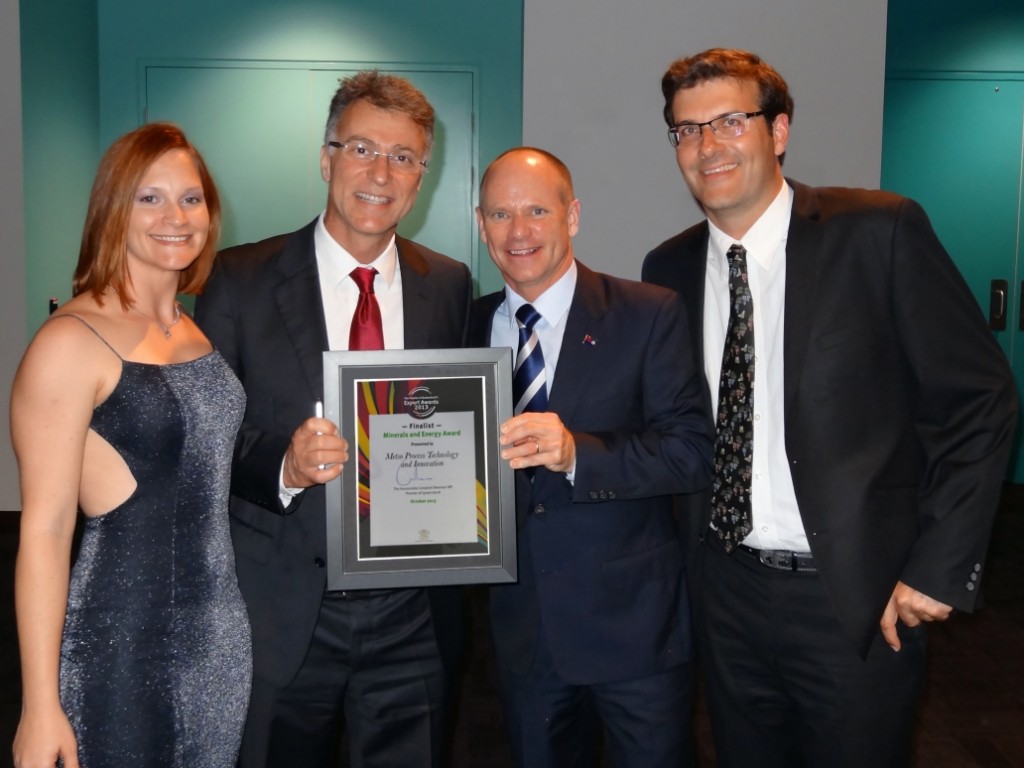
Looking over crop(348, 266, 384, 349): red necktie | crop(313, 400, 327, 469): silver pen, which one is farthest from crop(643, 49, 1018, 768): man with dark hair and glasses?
crop(313, 400, 327, 469): silver pen

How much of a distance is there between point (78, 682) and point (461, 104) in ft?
20.2

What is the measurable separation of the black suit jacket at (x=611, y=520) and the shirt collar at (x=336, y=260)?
469 millimetres

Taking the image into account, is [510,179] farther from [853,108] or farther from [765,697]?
[853,108]

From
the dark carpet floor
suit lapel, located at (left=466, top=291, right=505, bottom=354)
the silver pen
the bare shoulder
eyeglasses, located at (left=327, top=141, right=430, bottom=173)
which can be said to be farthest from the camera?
the dark carpet floor

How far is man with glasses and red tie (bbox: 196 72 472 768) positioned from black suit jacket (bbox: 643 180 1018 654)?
0.87 meters

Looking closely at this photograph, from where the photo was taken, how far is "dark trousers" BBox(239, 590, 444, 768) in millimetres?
2207

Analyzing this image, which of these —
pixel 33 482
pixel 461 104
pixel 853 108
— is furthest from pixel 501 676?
pixel 461 104

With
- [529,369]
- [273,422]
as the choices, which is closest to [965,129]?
[529,369]

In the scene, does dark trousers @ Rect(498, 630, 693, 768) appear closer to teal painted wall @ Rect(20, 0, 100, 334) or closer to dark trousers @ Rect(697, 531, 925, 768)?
dark trousers @ Rect(697, 531, 925, 768)

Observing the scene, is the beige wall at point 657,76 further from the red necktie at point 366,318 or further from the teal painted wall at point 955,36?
the red necktie at point 366,318

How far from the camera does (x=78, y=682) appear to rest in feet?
6.23

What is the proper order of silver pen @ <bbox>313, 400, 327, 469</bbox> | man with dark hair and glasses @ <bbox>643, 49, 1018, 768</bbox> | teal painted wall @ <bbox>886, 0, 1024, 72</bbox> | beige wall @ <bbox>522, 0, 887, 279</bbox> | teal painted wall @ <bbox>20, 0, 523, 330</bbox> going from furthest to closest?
teal painted wall @ <bbox>886, 0, 1024, 72</bbox> < teal painted wall @ <bbox>20, 0, 523, 330</bbox> < beige wall @ <bbox>522, 0, 887, 279</bbox> < man with dark hair and glasses @ <bbox>643, 49, 1018, 768</bbox> < silver pen @ <bbox>313, 400, 327, 469</bbox>

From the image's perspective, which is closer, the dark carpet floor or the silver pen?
the silver pen

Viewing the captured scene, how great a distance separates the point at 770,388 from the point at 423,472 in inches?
32.1
